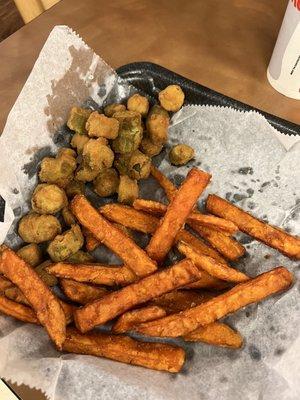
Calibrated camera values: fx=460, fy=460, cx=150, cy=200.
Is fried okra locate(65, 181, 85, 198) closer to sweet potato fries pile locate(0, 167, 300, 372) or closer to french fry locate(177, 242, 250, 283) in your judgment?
sweet potato fries pile locate(0, 167, 300, 372)

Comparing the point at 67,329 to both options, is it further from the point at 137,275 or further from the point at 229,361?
the point at 229,361

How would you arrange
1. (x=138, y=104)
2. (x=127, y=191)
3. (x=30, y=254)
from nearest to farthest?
(x=30, y=254) < (x=127, y=191) < (x=138, y=104)

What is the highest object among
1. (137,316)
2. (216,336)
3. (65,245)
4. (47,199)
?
(47,199)

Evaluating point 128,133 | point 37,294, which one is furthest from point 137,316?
point 128,133

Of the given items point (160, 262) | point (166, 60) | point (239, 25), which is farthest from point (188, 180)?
point (239, 25)

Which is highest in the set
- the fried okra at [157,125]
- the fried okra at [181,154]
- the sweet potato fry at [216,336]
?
the fried okra at [157,125]

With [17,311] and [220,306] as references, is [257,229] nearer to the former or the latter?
[220,306]

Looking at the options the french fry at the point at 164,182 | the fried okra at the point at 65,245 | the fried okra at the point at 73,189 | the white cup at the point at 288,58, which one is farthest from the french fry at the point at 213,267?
the white cup at the point at 288,58

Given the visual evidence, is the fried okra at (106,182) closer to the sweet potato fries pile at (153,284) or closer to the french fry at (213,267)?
the sweet potato fries pile at (153,284)
